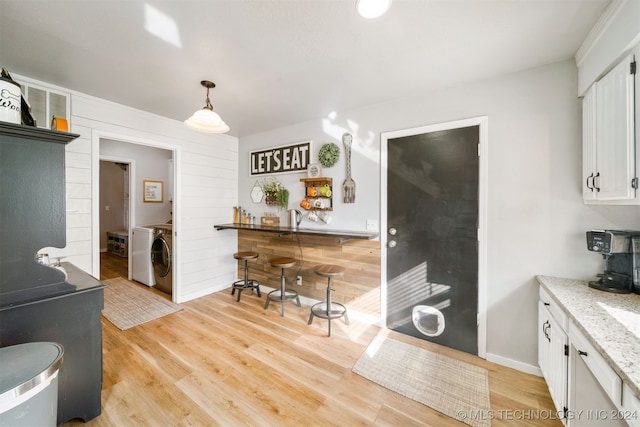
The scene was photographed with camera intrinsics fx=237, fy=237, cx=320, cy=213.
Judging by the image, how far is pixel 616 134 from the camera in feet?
4.61

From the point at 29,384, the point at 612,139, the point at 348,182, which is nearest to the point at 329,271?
the point at 348,182

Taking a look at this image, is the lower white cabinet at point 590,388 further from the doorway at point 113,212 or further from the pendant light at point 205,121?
the doorway at point 113,212

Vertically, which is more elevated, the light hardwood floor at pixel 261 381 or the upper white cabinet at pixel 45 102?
the upper white cabinet at pixel 45 102

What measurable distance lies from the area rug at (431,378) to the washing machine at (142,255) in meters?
3.78

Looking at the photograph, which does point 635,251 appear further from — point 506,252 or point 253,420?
point 253,420

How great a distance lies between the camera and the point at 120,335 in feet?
8.34

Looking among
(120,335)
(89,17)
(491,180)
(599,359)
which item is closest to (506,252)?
(491,180)

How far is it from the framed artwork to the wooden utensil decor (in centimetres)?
470

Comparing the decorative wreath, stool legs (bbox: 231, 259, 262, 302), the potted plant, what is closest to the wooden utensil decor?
the decorative wreath

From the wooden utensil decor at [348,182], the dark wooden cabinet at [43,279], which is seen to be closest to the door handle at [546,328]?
the wooden utensil decor at [348,182]

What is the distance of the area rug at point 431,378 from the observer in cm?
166

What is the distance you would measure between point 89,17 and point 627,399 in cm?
328

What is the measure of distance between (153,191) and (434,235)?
5.82 meters

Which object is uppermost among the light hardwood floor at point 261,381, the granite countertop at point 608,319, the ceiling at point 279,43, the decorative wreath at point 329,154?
the ceiling at point 279,43
